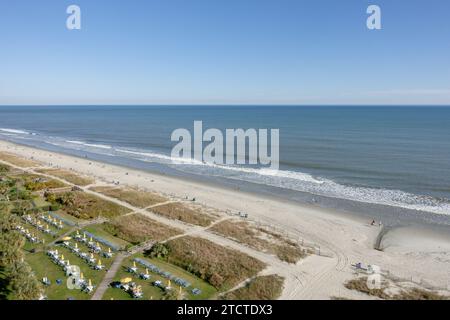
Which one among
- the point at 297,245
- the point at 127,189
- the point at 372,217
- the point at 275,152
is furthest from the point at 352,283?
the point at 275,152

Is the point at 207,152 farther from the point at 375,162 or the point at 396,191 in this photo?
the point at 396,191

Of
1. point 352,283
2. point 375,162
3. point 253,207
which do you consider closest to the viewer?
point 352,283

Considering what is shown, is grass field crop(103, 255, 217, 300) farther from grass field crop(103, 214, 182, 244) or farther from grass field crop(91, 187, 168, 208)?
grass field crop(91, 187, 168, 208)

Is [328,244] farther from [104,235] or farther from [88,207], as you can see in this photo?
[88,207]

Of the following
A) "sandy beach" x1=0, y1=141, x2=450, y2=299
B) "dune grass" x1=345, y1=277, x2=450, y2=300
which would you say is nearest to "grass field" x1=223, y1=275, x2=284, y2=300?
"sandy beach" x1=0, y1=141, x2=450, y2=299

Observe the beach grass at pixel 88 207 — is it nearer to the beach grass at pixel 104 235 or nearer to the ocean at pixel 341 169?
the beach grass at pixel 104 235
